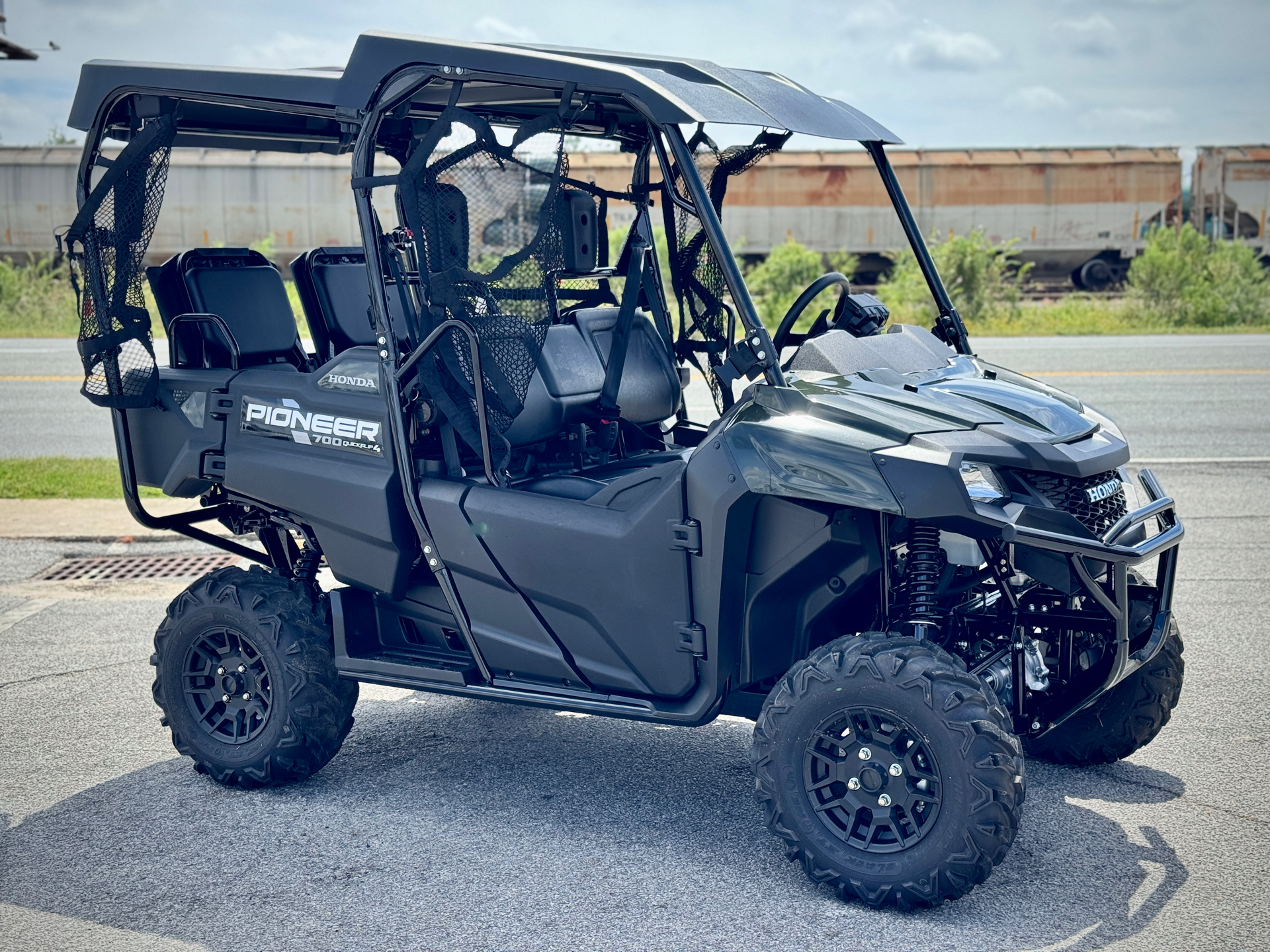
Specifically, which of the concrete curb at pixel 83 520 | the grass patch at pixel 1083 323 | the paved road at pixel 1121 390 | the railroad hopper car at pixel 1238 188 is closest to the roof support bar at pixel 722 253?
the concrete curb at pixel 83 520

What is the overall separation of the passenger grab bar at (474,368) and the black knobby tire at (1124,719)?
2011 mm

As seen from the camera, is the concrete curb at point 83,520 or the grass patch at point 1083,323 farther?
the grass patch at point 1083,323

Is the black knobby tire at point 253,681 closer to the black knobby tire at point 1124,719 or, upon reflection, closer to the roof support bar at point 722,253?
the roof support bar at point 722,253

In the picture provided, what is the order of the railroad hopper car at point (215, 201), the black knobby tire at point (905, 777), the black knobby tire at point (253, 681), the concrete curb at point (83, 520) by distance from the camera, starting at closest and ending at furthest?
the black knobby tire at point (905, 777)
the black knobby tire at point (253, 681)
the concrete curb at point (83, 520)
the railroad hopper car at point (215, 201)

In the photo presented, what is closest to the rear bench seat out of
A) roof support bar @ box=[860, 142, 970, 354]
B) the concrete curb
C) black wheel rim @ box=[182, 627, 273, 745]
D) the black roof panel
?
the black roof panel

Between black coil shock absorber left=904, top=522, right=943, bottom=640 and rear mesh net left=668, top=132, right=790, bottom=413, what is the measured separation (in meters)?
1.04

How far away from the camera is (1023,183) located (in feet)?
98.2

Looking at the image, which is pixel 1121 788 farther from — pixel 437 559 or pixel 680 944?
pixel 437 559

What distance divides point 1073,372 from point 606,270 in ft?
40.4

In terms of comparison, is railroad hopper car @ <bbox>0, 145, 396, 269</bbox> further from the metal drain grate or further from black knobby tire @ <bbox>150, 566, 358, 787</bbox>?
black knobby tire @ <bbox>150, 566, 358, 787</bbox>

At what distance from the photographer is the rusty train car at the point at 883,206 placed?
29234 mm

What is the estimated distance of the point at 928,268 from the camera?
4.43 meters

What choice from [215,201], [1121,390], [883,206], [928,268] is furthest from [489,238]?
[883,206]

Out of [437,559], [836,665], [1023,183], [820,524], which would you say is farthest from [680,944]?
[1023,183]
